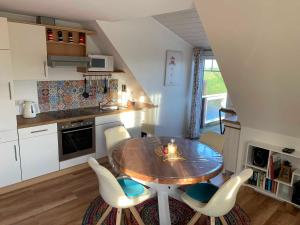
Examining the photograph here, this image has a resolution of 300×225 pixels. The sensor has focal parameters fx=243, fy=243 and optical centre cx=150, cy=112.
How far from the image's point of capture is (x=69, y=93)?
4086 millimetres

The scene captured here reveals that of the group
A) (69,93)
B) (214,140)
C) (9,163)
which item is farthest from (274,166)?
(9,163)

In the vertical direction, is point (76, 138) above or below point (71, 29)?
below

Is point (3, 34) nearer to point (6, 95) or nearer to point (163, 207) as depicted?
point (6, 95)

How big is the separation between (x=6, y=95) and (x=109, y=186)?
5.98 feet

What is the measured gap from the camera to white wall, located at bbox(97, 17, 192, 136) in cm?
383

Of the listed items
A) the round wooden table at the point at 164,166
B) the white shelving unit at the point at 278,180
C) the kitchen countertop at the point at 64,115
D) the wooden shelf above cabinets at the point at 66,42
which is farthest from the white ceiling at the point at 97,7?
the white shelving unit at the point at 278,180

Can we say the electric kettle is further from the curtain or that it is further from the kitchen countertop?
the curtain

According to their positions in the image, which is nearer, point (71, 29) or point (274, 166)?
point (274, 166)

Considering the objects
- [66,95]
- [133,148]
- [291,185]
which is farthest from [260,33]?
[66,95]

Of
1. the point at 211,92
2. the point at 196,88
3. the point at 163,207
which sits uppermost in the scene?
the point at 196,88

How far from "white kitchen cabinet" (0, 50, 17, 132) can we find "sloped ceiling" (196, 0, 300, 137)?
228 cm

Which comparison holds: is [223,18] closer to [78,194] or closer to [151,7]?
[151,7]

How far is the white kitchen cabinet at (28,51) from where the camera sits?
3.13 metres

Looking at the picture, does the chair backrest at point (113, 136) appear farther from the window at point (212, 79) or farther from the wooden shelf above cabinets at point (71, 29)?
the window at point (212, 79)
